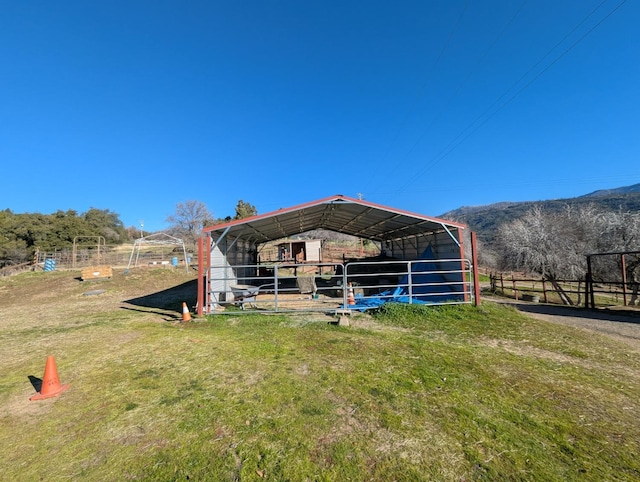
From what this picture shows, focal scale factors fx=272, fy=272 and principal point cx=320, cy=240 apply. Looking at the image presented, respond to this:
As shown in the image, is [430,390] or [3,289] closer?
[430,390]

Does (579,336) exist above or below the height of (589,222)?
below

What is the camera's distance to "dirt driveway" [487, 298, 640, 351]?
6.80m

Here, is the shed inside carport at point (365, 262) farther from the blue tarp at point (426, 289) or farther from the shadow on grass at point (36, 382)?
the shadow on grass at point (36, 382)

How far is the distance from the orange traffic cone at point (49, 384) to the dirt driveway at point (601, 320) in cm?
1054

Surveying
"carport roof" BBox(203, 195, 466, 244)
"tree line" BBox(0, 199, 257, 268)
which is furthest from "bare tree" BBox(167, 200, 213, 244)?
"carport roof" BBox(203, 195, 466, 244)

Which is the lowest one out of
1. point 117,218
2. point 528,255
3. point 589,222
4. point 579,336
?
point 579,336

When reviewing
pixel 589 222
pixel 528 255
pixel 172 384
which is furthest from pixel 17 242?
pixel 589 222

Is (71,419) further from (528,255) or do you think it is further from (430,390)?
(528,255)

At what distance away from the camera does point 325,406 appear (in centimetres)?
343

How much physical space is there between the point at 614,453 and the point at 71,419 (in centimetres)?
585

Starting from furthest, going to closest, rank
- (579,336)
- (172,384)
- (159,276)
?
(159,276)
(579,336)
(172,384)

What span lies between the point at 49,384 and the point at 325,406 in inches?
155

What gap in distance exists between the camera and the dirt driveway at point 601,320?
6801mm

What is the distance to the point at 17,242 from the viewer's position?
34.6 meters
